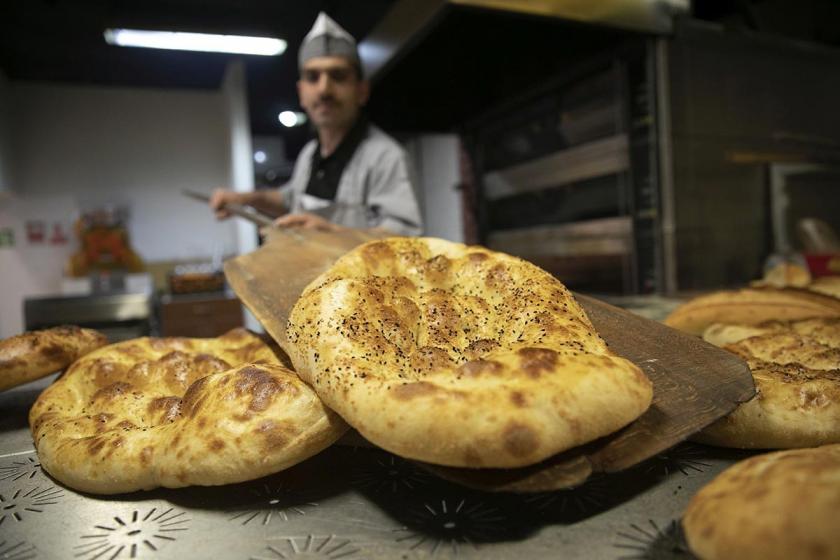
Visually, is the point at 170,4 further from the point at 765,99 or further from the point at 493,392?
the point at 493,392

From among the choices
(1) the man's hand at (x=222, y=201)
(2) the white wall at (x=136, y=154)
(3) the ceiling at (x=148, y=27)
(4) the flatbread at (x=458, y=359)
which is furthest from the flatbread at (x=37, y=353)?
(2) the white wall at (x=136, y=154)

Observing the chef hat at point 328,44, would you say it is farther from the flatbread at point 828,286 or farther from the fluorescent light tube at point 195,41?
the fluorescent light tube at point 195,41

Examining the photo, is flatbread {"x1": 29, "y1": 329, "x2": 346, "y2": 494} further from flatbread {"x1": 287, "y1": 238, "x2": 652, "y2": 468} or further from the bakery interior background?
the bakery interior background

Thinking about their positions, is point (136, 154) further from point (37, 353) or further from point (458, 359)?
point (458, 359)

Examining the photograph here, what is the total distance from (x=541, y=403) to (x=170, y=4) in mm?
5002

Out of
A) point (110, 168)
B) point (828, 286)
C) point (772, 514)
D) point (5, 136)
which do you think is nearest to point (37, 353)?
point (772, 514)

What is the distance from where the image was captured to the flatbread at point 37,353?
3.40ft

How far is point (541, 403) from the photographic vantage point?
0.62m

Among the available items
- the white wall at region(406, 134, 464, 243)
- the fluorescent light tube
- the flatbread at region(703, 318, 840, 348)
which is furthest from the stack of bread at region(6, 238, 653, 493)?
the fluorescent light tube

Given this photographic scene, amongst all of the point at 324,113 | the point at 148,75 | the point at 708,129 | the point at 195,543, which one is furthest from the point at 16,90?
the point at 195,543

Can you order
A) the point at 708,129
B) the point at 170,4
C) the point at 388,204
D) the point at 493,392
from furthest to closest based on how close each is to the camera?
the point at 170,4 < the point at 708,129 < the point at 388,204 < the point at 493,392

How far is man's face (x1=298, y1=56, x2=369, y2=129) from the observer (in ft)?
8.17

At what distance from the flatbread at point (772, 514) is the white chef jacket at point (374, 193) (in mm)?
1950

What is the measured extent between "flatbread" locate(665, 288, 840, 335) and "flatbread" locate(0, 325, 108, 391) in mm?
1380
